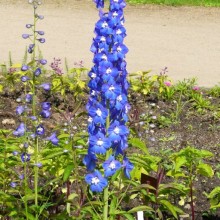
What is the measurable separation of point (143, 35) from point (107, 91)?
551 cm

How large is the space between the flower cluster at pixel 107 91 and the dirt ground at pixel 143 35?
3.88m

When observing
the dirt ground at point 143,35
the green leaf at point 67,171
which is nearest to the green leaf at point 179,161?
the green leaf at point 67,171

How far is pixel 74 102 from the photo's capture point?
6.55m

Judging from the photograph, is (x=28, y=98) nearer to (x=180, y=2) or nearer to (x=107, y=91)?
(x=107, y=91)

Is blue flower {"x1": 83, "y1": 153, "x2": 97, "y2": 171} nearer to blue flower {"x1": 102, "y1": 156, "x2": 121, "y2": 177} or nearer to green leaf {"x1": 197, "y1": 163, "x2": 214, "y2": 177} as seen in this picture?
blue flower {"x1": 102, "y1": 156, "x2": 121, "y2": 177}

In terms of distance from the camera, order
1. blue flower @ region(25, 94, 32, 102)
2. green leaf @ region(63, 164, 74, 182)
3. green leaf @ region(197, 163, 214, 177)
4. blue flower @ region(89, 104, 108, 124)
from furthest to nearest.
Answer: green leaf @ region(197, 163, 214, 177), green leaf @ region(63, 164, 74, 182), blue flower @ region(25, 94, 32, 102), blue flower @ region(89, 104, 108, 124)

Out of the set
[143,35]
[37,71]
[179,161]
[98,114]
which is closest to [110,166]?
[98,114]

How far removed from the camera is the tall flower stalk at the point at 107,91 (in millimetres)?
3457

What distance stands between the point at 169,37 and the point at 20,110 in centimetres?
512

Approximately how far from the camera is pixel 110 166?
3539mm

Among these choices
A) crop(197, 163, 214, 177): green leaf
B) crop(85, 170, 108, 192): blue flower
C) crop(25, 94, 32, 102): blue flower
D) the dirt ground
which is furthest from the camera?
the dirt ground

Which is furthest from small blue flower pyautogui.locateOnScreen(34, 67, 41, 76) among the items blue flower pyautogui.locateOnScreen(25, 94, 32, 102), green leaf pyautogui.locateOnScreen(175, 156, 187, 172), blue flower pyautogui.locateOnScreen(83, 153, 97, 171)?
green leaf pyautogui.locateOnScreen(175, 156, 187, 172)

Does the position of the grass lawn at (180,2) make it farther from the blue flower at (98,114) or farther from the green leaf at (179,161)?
the blue flower at (98,114)

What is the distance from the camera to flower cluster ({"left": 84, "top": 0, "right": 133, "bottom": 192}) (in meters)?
3.46
